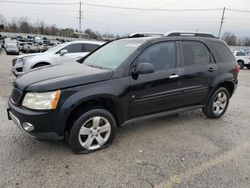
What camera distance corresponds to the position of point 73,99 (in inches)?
117

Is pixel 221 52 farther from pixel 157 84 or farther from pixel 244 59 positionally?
pixel 244 59

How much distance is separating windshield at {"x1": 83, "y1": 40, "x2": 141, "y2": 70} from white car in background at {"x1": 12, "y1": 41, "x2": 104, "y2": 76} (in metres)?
3.63

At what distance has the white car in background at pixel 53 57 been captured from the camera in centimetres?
775

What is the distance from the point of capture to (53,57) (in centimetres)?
812

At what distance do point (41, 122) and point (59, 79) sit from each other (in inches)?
24.8

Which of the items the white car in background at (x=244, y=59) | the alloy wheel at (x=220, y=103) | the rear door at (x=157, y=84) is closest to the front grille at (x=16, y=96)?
the rear door at (x=157, y=84)

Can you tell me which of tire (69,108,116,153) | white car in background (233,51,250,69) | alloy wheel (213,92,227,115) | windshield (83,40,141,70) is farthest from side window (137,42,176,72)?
white car in background (233,51,250,69)

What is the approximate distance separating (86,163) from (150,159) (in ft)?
3.03

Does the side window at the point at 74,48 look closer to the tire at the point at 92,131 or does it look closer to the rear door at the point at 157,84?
the rear door at the point at 157,84

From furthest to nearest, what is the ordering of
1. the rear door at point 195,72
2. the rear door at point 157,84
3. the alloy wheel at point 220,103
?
the alloy wheel at point 220,103, the rear door at point 195,72, the rear door at point 157,84

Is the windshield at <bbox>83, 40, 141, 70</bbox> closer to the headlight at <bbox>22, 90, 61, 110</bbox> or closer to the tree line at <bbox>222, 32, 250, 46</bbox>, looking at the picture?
the headlight at <bbox>22, 90, 61, 110</bbox>

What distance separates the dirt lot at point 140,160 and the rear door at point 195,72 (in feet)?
2.18

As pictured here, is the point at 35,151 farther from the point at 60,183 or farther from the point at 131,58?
the point at 131,58

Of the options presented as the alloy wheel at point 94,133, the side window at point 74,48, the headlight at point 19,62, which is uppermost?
the side window at point 74,48
